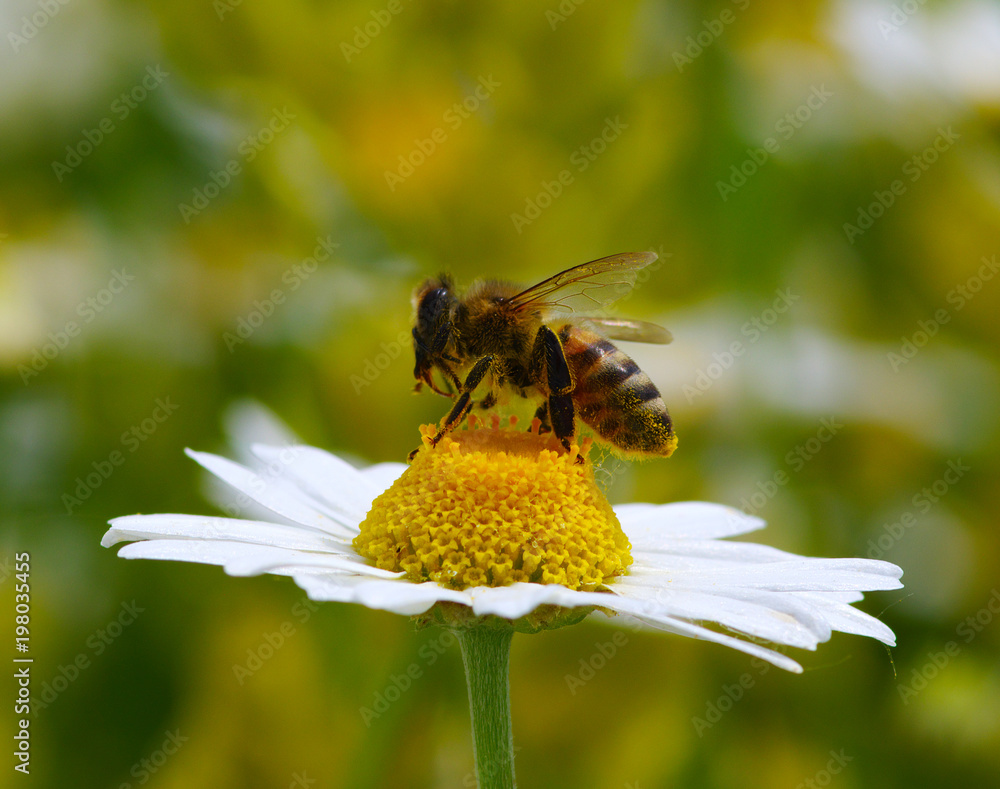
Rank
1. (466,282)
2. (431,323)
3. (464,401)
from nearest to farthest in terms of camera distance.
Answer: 1. (464,401)
2. (431,323)
3. (466,282)

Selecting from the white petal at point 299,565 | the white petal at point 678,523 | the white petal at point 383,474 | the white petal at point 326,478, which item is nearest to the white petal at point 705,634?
the white petal at point 299,565

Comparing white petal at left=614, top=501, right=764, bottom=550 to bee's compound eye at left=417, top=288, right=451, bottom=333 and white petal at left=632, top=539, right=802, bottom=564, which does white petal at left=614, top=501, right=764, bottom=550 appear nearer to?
white petal at left=632, top=539, right=802, bottom=564

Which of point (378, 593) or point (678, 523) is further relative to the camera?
point (678, 523)

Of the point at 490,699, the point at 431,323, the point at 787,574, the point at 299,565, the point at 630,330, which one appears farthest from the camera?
the point at 630,330

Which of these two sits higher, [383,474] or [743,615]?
[383,474]

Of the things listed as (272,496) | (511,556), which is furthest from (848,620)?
(272,496)

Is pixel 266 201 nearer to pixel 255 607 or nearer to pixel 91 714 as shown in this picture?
pixel 255 607

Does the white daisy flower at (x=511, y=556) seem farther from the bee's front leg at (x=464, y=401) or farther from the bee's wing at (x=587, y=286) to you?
the bee's wing at (x=587, y=286)

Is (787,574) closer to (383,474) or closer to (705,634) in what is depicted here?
(705,634)
